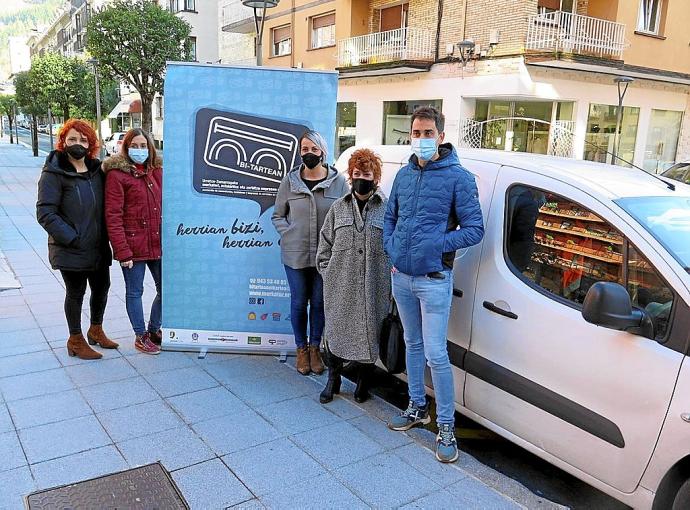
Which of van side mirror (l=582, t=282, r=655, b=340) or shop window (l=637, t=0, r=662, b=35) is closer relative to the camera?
van side mirror (l=582, t=282, r=655, b=340)

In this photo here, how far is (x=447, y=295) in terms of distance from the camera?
3094mm

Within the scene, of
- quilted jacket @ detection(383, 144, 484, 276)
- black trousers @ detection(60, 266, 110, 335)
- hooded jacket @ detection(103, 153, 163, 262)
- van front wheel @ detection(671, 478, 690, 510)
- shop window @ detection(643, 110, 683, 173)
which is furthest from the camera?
shop window @ detection(643, 110, 683, 173)

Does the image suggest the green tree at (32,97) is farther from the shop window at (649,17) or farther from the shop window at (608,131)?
the shop window at (649,17)

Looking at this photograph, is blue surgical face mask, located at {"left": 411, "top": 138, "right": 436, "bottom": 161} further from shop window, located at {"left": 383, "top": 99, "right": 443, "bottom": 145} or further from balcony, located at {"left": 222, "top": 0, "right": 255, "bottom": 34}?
balcony, located at {"left": 222, "top": 0, "right": 255, "bottom": 34}

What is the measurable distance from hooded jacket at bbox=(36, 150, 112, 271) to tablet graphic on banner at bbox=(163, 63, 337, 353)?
1.61ft

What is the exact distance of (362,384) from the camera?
395 centimetres

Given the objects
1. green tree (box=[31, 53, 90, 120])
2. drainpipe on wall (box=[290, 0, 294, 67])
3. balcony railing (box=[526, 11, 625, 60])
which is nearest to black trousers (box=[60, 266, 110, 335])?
balcony railing (box=[526, 11, 625, 60])

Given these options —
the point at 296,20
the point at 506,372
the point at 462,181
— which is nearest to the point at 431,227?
the point at 462,181

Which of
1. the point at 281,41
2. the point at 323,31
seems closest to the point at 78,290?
the point at 323,31

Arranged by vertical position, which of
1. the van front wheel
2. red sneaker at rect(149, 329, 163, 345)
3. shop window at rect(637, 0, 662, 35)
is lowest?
red sneaker at rect(149, 329, 163, 345)

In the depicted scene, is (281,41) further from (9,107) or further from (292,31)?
(9,107)

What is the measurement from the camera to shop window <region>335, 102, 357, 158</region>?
23.7 metres

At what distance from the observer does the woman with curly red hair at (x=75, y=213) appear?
13.3 feet

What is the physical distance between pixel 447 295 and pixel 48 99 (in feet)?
90.5
